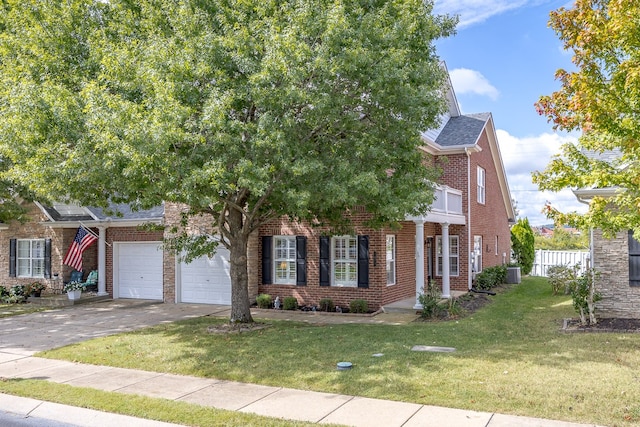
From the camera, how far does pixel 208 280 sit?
1825 cm

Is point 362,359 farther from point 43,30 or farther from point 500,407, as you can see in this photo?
point 43,30

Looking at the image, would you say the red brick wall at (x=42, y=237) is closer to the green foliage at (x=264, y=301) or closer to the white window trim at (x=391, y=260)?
the green foliage at (x=264, y=301)

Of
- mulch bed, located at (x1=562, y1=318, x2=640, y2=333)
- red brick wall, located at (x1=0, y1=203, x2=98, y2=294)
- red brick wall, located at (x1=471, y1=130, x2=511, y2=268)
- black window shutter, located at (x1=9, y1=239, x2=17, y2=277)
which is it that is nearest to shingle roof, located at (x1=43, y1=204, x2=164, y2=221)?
red brick wall, located at (x1=0, y1=203, x2=98, y2=294)

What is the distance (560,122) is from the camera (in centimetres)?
957

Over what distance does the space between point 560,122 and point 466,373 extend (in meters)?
4.87

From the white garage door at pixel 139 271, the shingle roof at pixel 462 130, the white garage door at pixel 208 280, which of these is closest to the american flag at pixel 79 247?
the white garage door at pixel 139 271

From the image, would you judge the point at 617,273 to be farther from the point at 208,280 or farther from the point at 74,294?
the point at 74,294

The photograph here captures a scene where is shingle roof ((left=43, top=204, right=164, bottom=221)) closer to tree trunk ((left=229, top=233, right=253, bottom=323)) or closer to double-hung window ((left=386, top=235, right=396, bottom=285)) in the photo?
tree trunk ((left=229, top=233, right=253, bottom=323))

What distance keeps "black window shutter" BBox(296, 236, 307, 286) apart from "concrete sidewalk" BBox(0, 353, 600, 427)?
7.78 m

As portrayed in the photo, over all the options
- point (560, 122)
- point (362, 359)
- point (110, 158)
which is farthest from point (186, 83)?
point (560, 122)

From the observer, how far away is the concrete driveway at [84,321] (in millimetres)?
12391

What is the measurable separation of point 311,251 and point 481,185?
959cm

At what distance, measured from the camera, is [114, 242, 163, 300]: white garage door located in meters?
19.5

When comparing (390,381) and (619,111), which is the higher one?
(619,111)
